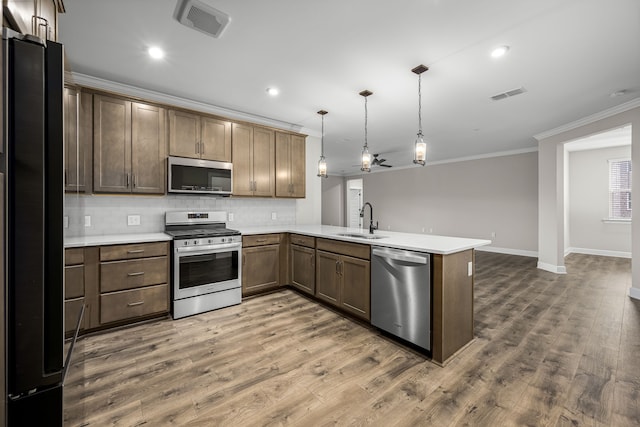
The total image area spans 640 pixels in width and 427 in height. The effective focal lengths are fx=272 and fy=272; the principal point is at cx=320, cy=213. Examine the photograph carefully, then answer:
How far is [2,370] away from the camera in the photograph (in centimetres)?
74

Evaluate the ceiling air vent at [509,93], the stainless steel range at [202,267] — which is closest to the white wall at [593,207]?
the ceiling air vent at [509,93]

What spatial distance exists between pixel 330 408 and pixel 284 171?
334 cm

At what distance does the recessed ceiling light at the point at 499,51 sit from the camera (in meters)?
2.43

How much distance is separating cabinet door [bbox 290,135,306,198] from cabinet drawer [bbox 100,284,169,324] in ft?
7.60

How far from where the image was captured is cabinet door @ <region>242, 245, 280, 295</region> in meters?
3.61

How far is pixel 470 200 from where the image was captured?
7762 mm

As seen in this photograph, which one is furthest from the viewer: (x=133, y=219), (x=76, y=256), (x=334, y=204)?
(x=334, y=204)

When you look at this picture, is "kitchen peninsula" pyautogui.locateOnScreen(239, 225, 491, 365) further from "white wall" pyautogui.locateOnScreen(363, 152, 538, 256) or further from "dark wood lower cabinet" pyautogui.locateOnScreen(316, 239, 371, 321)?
"white wall" pyautogui.locateOnScreen(363, 152, 538, 256)

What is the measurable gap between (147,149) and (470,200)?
7814 mm

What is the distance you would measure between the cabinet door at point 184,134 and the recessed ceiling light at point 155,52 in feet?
2.87

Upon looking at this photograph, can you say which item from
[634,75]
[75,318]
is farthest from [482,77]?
[75,318]

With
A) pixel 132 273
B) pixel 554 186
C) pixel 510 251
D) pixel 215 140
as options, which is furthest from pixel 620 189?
pixel 132 273

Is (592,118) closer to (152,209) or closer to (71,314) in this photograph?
(71,314)

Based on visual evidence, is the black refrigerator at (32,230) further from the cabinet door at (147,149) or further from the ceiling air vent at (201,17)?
the cabinet door at (147,149)
